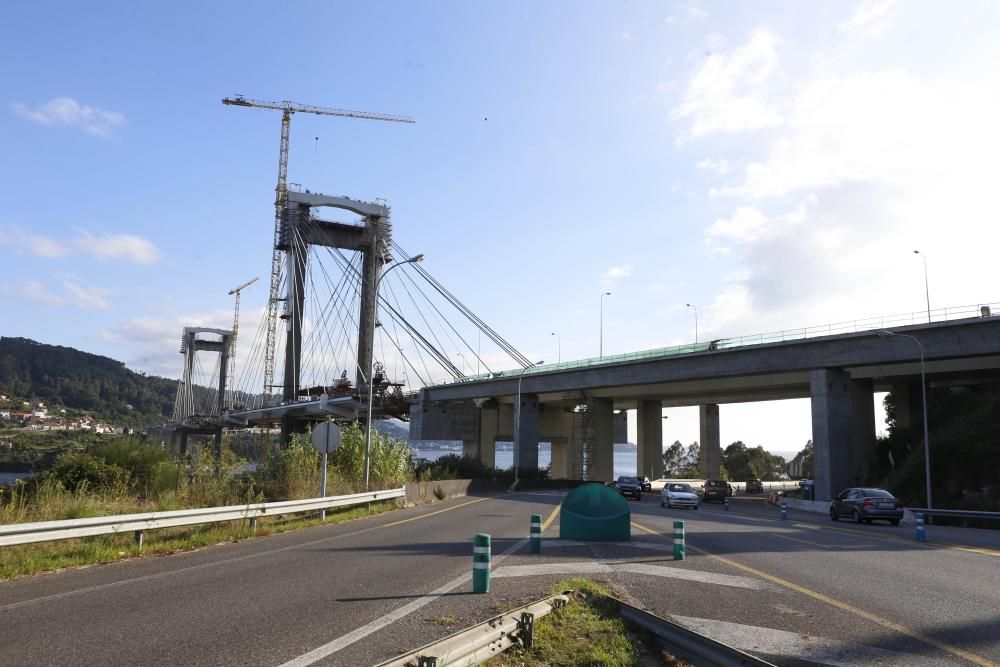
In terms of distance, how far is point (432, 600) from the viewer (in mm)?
8680

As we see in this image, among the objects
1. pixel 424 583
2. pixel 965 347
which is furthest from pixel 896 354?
pixel 424 583

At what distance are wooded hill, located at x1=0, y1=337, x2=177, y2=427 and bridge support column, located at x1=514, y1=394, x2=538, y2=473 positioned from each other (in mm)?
99064

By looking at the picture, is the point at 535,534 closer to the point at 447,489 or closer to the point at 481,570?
the point at 481,570

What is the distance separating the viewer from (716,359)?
45.8 m

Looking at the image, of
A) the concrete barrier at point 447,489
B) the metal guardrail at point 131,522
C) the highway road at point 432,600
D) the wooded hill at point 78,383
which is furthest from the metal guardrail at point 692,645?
the wooded hill at point 78,383

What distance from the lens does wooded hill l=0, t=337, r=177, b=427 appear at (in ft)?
465

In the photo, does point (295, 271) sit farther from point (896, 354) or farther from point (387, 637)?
point (387, 637)

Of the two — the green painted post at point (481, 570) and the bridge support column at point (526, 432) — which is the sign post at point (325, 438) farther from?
the bridge support column at point (526, 432)

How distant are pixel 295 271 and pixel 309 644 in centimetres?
6933

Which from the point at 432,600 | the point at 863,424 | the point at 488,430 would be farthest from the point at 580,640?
the point at 488,430

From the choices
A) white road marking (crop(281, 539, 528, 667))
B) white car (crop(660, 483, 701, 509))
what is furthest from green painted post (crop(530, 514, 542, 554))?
white car (crop(660, 483, 701, 509))

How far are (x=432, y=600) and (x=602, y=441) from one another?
58714mm

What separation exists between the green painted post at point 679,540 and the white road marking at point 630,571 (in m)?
0.94

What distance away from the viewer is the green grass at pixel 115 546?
10.9m
